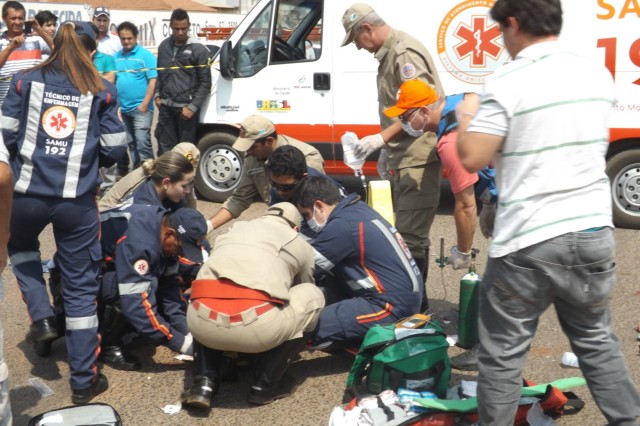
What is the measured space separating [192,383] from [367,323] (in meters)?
0.95

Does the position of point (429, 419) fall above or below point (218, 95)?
below

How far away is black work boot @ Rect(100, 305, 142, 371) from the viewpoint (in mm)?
4742

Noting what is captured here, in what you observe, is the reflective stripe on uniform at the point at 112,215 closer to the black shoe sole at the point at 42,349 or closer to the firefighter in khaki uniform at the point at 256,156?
the black shoe sole at the point at 42,349

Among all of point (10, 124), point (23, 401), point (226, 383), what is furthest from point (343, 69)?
point (23, 401)

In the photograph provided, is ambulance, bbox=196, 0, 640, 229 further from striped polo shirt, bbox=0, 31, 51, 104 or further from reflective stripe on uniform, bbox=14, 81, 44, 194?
reflective stripe on uniform, bbox=14, 81, 44, 194

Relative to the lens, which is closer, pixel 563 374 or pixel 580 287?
pixel 580 287

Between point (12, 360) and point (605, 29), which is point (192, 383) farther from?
point (605, 29)

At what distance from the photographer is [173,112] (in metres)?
8.56

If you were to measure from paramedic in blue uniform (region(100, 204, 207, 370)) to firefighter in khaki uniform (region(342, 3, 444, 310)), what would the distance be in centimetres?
126

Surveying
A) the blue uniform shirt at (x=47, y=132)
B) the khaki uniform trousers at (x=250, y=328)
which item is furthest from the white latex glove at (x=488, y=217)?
the blue uniform shirt at (x=47, y=132)

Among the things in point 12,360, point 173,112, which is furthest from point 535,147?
point 173,112

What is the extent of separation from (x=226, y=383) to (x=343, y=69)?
4.04m

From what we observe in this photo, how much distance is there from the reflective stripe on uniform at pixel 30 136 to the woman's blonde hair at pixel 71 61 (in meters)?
0.13

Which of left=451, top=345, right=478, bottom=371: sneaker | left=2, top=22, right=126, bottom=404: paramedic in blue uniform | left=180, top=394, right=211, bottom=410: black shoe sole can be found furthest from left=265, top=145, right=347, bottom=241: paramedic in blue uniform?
left=180, top=394, right=211, bottom=410: black shoe sole
